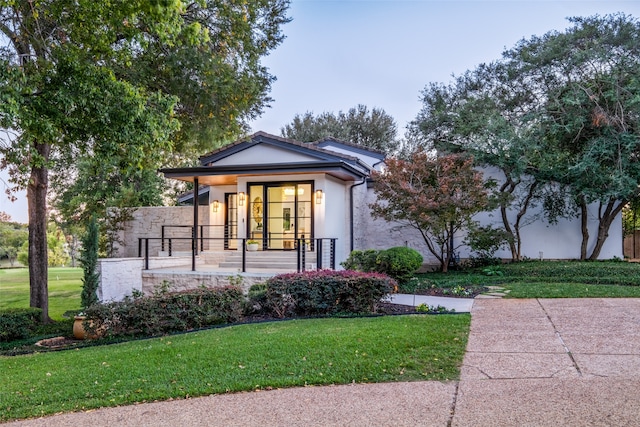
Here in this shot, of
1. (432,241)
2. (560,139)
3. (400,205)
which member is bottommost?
(432,241)

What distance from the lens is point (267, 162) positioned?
14.5m

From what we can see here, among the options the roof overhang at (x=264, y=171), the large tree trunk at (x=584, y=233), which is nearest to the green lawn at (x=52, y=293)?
the roof overhang at (x=264, y=171)

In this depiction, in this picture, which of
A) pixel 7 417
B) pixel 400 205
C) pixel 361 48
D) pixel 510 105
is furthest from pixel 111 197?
pixel 7 417

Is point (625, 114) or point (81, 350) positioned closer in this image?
point (81, 350)

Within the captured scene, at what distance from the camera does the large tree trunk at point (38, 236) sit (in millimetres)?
10273

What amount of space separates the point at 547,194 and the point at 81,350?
44.2 feet

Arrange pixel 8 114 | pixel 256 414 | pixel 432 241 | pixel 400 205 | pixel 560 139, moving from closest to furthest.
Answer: pixel 256 414 < pixel 8 114 < pixel 400 205 < pixel 560 139 < pixel 432 241

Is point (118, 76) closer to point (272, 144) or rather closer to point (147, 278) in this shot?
point (147, 278)

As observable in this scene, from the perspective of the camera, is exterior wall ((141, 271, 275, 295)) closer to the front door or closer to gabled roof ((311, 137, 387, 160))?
the front door

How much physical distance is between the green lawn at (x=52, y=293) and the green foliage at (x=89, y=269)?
1381 mm

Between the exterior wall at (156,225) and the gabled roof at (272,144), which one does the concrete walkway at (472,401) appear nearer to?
the gabled roof at (272,144)

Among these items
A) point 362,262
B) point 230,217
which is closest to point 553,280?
point 362,262

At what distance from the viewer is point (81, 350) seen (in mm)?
6754

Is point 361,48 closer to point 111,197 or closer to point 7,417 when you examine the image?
point 111,197
